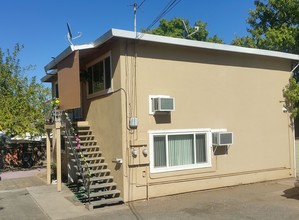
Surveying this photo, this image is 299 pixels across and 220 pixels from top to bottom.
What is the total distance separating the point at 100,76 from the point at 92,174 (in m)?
3.10

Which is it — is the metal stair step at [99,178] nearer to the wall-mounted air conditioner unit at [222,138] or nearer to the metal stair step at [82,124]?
the metal stair step at [82,124]

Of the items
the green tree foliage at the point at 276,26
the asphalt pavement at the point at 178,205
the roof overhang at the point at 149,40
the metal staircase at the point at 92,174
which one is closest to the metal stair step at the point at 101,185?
the metal staircase at the point at 92,174

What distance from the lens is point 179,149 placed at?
10.8 metres

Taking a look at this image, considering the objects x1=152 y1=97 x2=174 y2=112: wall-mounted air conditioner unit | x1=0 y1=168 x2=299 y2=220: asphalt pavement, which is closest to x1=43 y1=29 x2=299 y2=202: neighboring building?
x1=152 y1=97 x2=174 y2=112: wall-mounted air conditioner unit

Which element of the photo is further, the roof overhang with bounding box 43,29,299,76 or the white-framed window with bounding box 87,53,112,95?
the white-framed window with bounding box 87,53,112,95

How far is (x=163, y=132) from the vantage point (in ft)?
34.1

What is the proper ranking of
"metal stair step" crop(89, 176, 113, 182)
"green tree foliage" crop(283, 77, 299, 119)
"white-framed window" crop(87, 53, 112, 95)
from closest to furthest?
"metal stair step" crop(89, 176, 113, 182)
"white-framed window" crop(87, 53, 112, 95)
"green tree foliage" crop(283, 77, 299, 119)

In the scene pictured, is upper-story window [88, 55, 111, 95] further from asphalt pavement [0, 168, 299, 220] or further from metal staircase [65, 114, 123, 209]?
asphalt pavement [0, 168, 299, 220]

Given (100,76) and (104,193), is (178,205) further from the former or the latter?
(100,76)

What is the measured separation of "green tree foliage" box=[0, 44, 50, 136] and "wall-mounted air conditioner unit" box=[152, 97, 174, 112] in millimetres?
8100

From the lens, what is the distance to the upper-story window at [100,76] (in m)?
10.8

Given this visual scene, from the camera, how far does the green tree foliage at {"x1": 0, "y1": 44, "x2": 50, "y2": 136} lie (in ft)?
54.1

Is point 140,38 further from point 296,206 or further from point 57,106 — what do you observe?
point 296,206

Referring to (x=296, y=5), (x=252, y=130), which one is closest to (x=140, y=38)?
(x=252, y=130)
